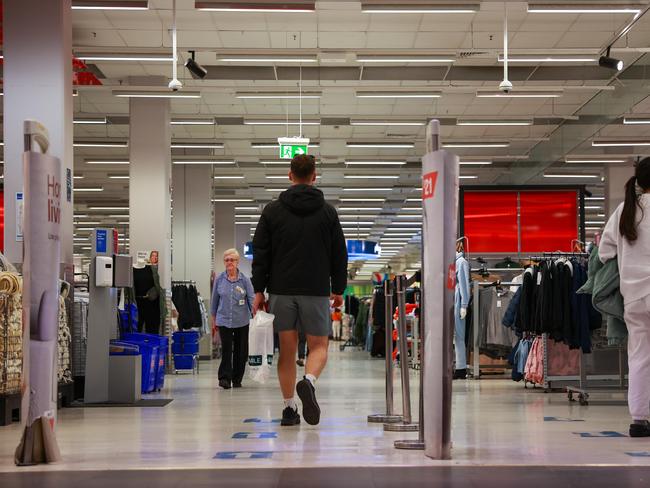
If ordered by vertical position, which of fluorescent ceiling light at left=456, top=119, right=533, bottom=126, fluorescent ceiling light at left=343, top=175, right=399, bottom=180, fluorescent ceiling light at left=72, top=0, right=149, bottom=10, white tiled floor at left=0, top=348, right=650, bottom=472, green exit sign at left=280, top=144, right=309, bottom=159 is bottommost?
white tiled floor at left=0, top=348, right=650, bottom=472

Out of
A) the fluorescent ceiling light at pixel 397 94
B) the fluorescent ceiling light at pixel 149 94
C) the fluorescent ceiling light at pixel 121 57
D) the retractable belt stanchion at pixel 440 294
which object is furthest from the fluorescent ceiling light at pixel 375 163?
the retractable belt stanchion at pixel 440 294

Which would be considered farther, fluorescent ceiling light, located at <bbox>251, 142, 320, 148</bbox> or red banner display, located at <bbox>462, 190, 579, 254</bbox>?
fluorescent ceiling light, located at <bbox>251, 142, 320, 148</bbox>

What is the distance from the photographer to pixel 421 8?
34.8 ft

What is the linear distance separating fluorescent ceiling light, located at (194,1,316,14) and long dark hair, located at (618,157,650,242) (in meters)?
6.53

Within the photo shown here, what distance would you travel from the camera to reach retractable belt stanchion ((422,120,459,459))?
3.83 meters

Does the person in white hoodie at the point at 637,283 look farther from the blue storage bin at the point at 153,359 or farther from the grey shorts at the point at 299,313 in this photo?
the blue storage bin at the point at 153,359

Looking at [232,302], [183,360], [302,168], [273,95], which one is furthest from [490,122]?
[302,168]

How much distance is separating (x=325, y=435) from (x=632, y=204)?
1.98 m

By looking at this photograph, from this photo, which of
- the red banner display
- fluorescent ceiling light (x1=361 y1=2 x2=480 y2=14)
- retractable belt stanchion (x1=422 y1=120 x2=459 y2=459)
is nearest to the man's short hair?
retractable belt stanchion (x1=422 y1=120 x2=459 y2=459)

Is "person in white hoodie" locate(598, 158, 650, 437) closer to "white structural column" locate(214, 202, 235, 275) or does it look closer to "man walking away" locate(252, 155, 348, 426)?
"man walking away" locate(252, 155, 348, 426)

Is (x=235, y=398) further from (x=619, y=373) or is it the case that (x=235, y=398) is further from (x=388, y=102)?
(x=388, y=102)

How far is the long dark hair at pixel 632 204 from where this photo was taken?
495 centimetres

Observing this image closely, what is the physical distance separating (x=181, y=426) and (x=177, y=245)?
50.1 ft

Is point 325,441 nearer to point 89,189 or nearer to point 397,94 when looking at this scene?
point 397,94
